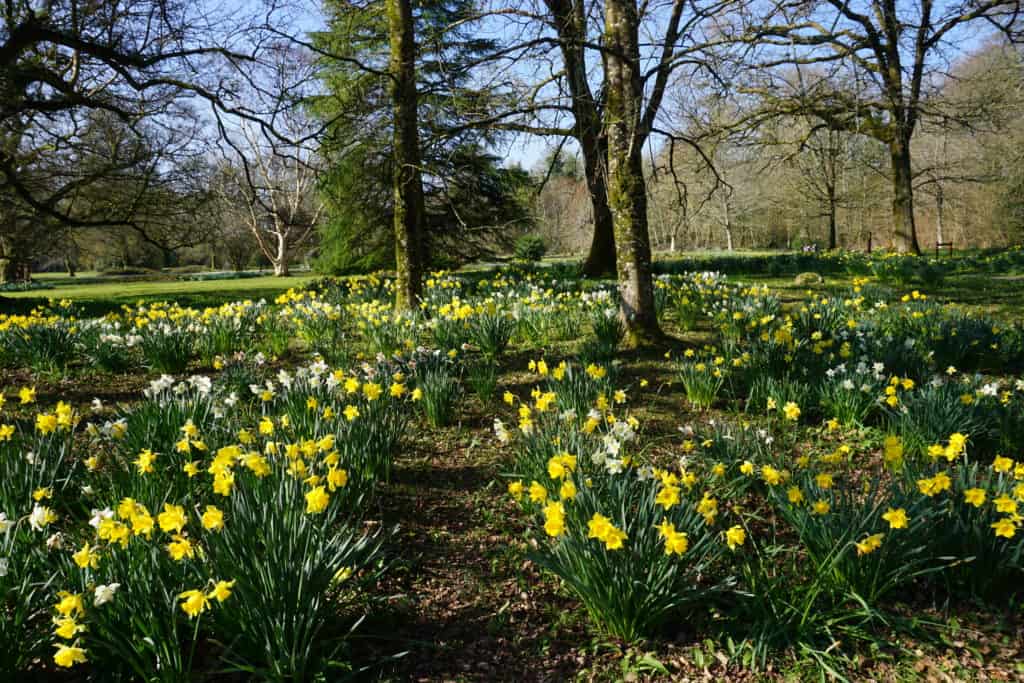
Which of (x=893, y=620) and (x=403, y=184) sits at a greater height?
(x=403, y=184)

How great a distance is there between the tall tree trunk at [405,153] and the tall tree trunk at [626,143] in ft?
7.92

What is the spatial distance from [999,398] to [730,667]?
9.29 feet

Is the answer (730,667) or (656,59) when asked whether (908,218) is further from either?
(730,667)

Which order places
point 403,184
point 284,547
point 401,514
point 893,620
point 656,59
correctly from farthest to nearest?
point 403,184 → point 656,59 → point 401,514 → point 893,620 → point 284,547

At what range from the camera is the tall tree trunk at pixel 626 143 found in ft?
16.7

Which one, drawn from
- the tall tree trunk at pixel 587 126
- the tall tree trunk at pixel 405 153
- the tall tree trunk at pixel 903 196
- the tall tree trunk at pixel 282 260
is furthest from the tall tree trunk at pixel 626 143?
the tall tree trunk at pixel 282 260

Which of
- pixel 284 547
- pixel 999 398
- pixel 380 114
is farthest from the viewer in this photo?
pixel 380 114

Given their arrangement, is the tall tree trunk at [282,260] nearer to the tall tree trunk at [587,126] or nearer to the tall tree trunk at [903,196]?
the tall tree trunk at [587,126]

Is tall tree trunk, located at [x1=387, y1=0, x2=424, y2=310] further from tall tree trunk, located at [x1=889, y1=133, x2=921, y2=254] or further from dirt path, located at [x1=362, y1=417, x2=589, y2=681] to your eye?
tall tree trunk, located at [x1=889, y1=133, x2=921, y2=254]

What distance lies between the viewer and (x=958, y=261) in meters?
12.4

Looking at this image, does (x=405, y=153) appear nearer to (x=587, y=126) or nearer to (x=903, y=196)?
(x=587, y=126)

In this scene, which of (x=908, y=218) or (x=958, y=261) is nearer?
(x=958, y=261)

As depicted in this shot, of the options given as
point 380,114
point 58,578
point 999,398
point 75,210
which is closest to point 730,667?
point 58,578

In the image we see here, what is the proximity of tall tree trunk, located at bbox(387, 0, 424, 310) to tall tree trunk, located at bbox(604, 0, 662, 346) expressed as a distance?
7.92ft
